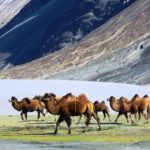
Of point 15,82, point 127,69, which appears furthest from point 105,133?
point 127,69

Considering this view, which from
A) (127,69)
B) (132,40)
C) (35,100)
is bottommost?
(35,100)

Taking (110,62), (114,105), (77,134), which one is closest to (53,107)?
(77,134)

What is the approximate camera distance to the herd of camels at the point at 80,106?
32.3 meters

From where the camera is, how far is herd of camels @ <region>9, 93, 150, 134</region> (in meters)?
32.3

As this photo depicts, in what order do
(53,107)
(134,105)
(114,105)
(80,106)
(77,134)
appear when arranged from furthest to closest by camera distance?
1. (114,105)
2. (134,105)
3. (53,107)
4. (80,106)
5. (77,134)

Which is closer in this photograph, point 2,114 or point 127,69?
point 2,114

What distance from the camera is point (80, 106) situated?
32.7 metres

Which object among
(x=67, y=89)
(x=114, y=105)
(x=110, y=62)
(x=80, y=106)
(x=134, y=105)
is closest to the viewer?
(x=80, y=106)

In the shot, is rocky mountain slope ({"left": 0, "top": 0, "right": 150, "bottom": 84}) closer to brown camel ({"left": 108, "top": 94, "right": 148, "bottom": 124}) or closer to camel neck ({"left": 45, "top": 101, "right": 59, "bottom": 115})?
brown camel ({"left": 108, "top": 94, "right": 148, "bottom": 124})

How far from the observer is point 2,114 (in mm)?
54500

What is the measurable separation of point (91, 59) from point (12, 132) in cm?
15430

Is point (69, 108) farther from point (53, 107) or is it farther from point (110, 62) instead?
point (110, 62)

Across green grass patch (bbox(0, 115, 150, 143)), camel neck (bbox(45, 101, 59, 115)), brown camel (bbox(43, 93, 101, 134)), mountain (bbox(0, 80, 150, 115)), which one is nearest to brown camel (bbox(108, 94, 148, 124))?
green grass patch (bbox(0, 115, 150, 143))

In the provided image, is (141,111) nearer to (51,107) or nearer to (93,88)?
(51,107)
